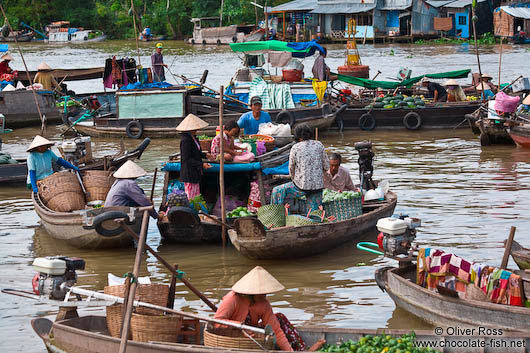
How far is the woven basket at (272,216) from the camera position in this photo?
8.85 meters

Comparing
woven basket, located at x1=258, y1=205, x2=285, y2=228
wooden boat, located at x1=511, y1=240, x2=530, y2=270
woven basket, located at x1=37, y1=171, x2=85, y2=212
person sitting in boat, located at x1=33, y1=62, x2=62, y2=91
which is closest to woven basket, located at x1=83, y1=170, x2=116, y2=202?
woven basket, located at x1=37, y1=171, x2=85, y2=212

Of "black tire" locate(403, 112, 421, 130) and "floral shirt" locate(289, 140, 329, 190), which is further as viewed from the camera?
"black tire" locate(403, 112, 421, 130)

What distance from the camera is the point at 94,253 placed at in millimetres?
9500

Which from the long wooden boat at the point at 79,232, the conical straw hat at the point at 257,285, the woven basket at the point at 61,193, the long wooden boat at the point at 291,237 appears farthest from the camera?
the woven basket at the point at 61,193

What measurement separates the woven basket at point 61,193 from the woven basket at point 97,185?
0.21 metres

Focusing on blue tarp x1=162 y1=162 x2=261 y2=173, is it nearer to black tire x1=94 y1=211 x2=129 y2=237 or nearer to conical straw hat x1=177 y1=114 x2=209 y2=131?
conical straw hat x1=177 y1=114 x2=209 y2=131

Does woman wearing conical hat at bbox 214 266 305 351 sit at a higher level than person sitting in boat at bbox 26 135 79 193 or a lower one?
lower

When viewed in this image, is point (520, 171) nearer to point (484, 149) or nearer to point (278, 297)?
point (484, 149)

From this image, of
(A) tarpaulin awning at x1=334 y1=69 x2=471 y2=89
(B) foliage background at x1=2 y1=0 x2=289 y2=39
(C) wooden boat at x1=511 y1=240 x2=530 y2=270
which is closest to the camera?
(C) wooden boat at x1=511 y1=240 x2=530 y2=270

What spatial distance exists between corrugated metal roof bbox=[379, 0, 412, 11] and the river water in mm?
30783

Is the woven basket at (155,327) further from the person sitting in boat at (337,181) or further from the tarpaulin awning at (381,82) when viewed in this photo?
the tarpaulin awning at (381,82)

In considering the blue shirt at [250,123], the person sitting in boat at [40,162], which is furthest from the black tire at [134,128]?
the person sitting in boat at [40,162]

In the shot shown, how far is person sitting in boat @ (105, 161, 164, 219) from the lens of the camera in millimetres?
8969

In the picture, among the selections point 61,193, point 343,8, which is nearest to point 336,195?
point 61,193
